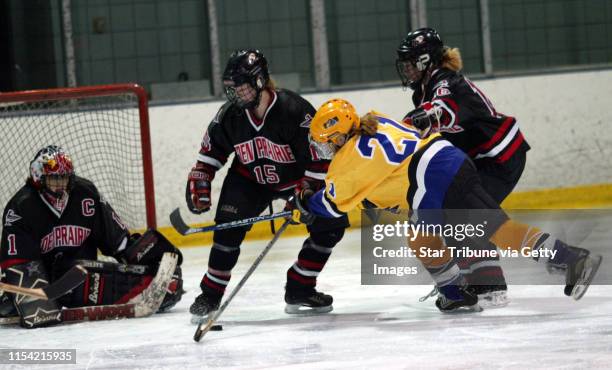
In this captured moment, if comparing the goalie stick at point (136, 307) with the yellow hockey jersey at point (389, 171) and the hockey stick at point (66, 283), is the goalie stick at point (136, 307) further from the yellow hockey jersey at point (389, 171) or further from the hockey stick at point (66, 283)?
the yellow hockey jersey at point (389, 171)

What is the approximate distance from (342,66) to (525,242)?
11.1 ft

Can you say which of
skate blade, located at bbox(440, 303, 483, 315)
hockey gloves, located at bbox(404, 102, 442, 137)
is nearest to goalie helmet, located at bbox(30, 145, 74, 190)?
hockey gloves, located at bbox(404, 102, 442, 137)

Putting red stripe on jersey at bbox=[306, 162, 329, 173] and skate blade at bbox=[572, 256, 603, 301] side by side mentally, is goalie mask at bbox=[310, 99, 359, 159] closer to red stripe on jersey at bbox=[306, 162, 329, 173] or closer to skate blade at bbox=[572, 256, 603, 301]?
red stripe on jersey at bbox=[306, 162, 329, 173]

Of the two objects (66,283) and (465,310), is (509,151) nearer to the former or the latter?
(465,310)

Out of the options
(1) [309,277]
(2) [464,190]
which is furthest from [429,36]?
(1) [309,277]

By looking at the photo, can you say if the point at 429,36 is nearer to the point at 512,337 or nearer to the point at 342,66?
the point at 512,337

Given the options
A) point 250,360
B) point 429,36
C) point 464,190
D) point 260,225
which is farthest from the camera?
point 260,225

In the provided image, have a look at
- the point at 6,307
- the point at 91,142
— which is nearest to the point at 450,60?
the point at 6,307

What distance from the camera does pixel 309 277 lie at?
4.22 metres

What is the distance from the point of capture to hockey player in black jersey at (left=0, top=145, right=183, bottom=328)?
4172mm

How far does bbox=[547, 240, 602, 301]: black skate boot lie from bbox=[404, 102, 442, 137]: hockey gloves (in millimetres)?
646

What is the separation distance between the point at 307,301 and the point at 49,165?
1.12 metres

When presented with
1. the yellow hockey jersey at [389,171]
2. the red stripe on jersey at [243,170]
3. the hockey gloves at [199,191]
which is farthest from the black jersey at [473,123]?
the hockey gloves at [199,191]

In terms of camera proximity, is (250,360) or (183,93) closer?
(250,360)
